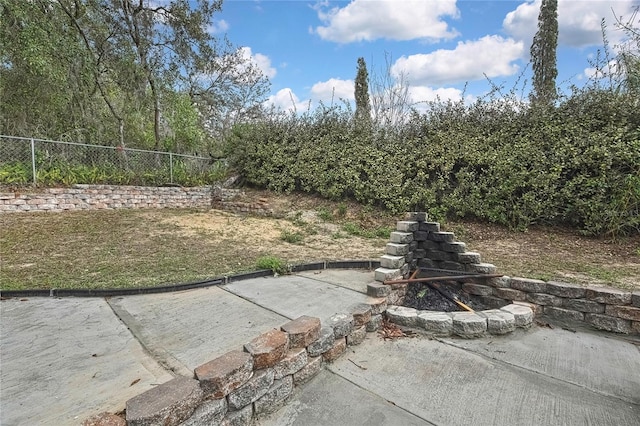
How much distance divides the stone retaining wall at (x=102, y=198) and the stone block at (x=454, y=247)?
24.1ft

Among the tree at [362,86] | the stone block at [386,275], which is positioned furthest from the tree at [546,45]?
the stone block at [386,275]

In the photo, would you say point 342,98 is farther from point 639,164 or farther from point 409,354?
point 409,354

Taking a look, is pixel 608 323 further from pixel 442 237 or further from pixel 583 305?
pixel 442 237

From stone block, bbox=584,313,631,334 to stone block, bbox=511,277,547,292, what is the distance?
13.9 inches

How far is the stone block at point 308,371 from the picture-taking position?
69.9 inches

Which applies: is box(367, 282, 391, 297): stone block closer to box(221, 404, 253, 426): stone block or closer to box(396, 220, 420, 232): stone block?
box(396, 220, 420, 232): stone block

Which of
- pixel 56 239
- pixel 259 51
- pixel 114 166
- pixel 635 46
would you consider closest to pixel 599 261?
pixel 635 46

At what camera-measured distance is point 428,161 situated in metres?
6.20

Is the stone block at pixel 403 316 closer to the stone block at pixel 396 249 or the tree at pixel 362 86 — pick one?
the stone block at pixel 396 249

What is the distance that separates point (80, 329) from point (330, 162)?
586 centimetres

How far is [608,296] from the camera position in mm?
2512

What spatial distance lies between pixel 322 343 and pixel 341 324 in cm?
23

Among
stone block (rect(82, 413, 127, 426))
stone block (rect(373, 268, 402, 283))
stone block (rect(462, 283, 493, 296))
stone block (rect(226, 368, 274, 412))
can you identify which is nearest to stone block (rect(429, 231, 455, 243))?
stone block (rect(462, 283, 493, 296))

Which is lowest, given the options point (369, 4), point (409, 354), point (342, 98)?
point (409, 354)
